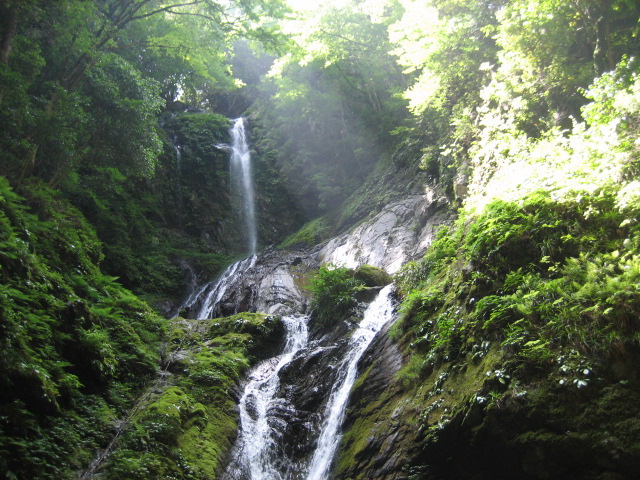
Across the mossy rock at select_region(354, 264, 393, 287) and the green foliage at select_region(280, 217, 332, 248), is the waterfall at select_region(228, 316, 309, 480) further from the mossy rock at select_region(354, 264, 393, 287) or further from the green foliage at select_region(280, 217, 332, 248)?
the green foliage at select_region(280, 217, 332, 248)

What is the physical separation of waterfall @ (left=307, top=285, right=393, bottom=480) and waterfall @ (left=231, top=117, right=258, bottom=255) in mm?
13797

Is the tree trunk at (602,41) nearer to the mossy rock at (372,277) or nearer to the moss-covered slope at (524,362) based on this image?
the moss-covered slope at (524,362)

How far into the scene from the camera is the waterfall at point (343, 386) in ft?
21.3

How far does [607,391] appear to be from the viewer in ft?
11.6

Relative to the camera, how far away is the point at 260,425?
773 cm

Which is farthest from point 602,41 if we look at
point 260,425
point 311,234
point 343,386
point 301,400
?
point 311,234

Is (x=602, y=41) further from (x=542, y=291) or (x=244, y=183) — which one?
(x=244, y=183)

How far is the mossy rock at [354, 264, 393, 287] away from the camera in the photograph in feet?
37.8

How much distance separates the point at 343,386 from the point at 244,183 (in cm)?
1922

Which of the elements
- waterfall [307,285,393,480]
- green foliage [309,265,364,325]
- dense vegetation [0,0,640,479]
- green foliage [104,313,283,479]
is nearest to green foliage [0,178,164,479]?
dense vegetation [0,0,640,479]

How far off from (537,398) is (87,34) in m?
13.3

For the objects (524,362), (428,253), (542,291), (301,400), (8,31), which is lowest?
(301,400)

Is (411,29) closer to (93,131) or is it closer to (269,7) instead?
(269,7)

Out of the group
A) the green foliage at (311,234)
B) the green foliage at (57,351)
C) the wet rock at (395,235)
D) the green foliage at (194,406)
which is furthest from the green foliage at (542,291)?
the green foliage at (311,234)
